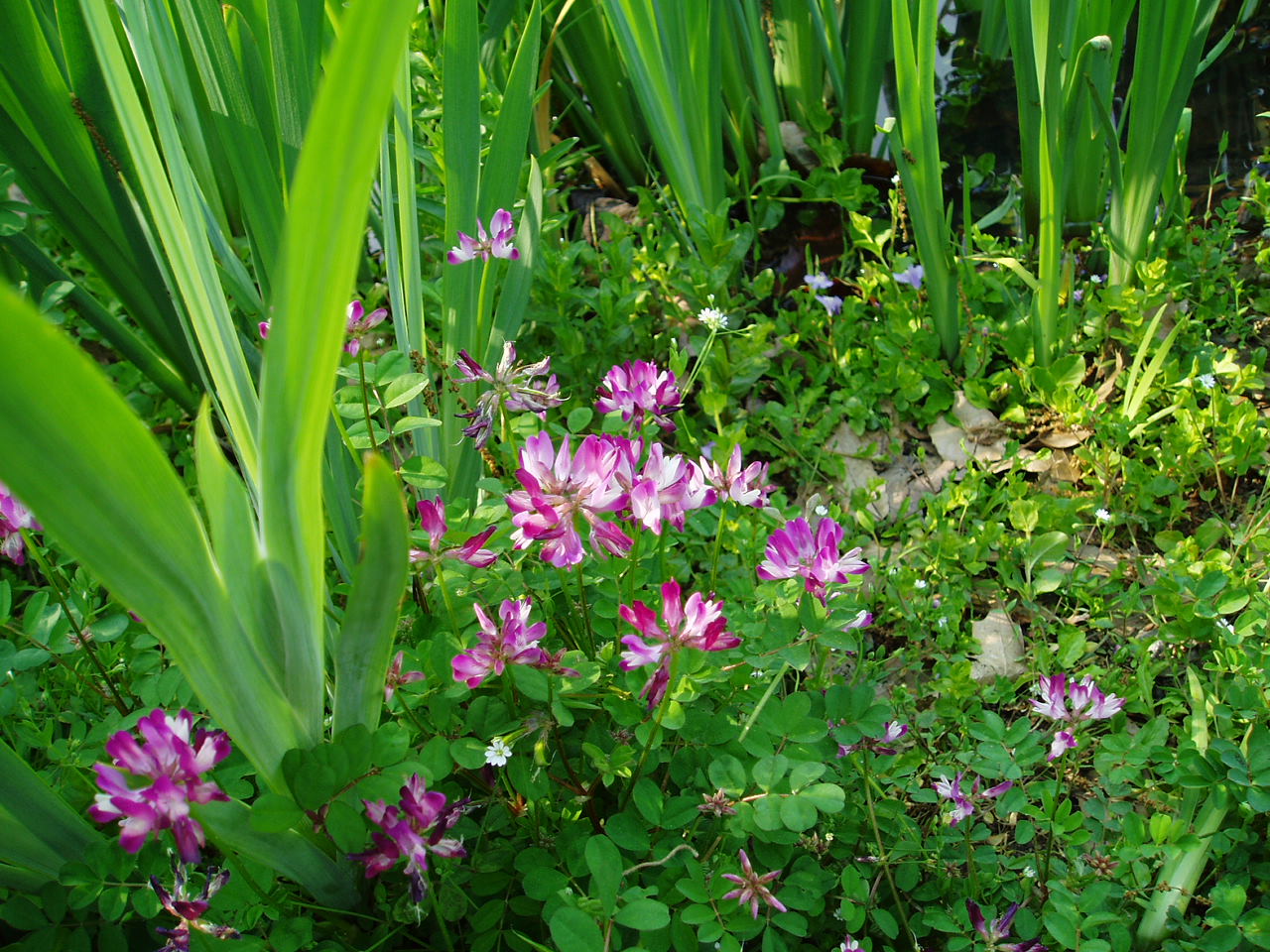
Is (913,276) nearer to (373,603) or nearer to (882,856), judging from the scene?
(882,856)

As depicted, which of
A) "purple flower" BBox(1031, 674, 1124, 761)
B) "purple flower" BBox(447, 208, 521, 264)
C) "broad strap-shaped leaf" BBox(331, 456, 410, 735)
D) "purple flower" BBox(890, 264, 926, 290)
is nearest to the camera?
"broad strap-shaped leaf" BBox(331, 456, 410, 735)

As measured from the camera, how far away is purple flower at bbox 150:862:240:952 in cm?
75

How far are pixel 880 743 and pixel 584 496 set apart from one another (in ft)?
1.68

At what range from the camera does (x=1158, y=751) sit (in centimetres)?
109

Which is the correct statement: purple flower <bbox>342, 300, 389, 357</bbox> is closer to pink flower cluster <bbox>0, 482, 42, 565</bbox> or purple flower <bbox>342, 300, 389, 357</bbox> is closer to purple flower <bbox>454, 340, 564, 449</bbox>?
purple flower <bbox>454, 340, 564, 449</bbox>

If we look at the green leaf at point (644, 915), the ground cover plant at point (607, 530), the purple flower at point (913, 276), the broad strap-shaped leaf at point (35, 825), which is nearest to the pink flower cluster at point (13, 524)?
the ground cover plant at point (607, 530)

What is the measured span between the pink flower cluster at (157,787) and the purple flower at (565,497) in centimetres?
30

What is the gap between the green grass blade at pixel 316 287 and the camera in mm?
539

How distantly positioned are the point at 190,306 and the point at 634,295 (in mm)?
1042

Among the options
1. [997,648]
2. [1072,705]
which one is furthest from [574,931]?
[997,648]

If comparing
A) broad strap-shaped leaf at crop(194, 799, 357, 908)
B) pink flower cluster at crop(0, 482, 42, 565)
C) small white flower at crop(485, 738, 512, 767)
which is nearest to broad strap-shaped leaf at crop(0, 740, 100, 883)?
broad strap-shaped leaf at crop(194, 799, 357, 908)

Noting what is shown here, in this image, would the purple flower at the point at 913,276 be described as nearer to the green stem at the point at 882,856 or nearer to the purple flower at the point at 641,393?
the purple flower at the point at 641,393

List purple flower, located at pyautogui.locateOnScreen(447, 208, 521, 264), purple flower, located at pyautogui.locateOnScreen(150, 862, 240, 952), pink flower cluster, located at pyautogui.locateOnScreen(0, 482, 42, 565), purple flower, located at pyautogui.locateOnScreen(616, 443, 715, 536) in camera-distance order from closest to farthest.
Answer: purple flower, located at pyautogui.locateOnScreen(150, 862, 240, 952), purple flower, located at pyautogui.locateOnScreen(616, 443, 715, 536), pink flower cluster, located at pyautogui.locateOnScreen(0, 482, 42, 565), purple flower, located at pyautogui.locateOnScreen(447, 208, 521, 264)

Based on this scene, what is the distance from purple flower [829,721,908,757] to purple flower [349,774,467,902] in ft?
1.31
